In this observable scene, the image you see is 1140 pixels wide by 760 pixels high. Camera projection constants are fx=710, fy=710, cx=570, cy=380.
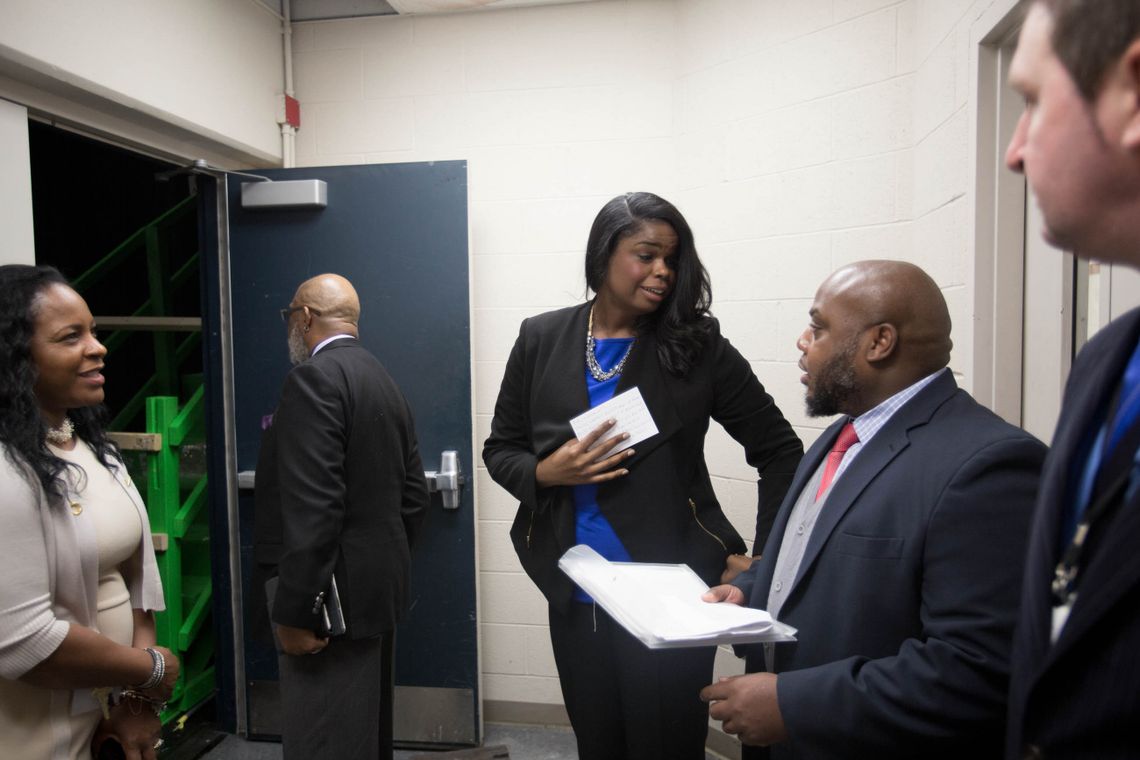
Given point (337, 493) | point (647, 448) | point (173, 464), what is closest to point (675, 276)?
point (647, 448)

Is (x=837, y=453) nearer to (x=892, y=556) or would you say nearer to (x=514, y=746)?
(x=892, y=556)

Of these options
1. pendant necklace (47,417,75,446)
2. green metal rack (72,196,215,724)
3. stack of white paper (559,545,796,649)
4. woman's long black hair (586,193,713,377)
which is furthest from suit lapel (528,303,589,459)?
green metal rack (72,196,215,724)

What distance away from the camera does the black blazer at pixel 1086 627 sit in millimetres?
612

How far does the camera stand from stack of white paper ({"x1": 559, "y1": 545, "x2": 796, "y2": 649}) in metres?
1.06

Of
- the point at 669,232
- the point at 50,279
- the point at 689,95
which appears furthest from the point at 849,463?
the point at 689,95

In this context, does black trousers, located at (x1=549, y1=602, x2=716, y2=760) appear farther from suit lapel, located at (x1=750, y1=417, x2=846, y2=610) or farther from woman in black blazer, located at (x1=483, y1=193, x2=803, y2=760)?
suit lapel, located at (x1=750, y1=417, x2=846, y2=610)

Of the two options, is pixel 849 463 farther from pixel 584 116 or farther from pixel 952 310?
pixel 584 116

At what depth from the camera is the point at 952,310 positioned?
1769 mm

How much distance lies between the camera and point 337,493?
1.85 m

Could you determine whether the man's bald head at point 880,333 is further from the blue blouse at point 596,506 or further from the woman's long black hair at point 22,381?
the woman's long black hair at point 22,381

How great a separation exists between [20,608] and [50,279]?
0.66 m

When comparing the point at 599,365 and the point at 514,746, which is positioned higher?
the point at 599,365

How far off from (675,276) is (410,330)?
4.30 ft

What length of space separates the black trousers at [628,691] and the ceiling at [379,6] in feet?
7.44
